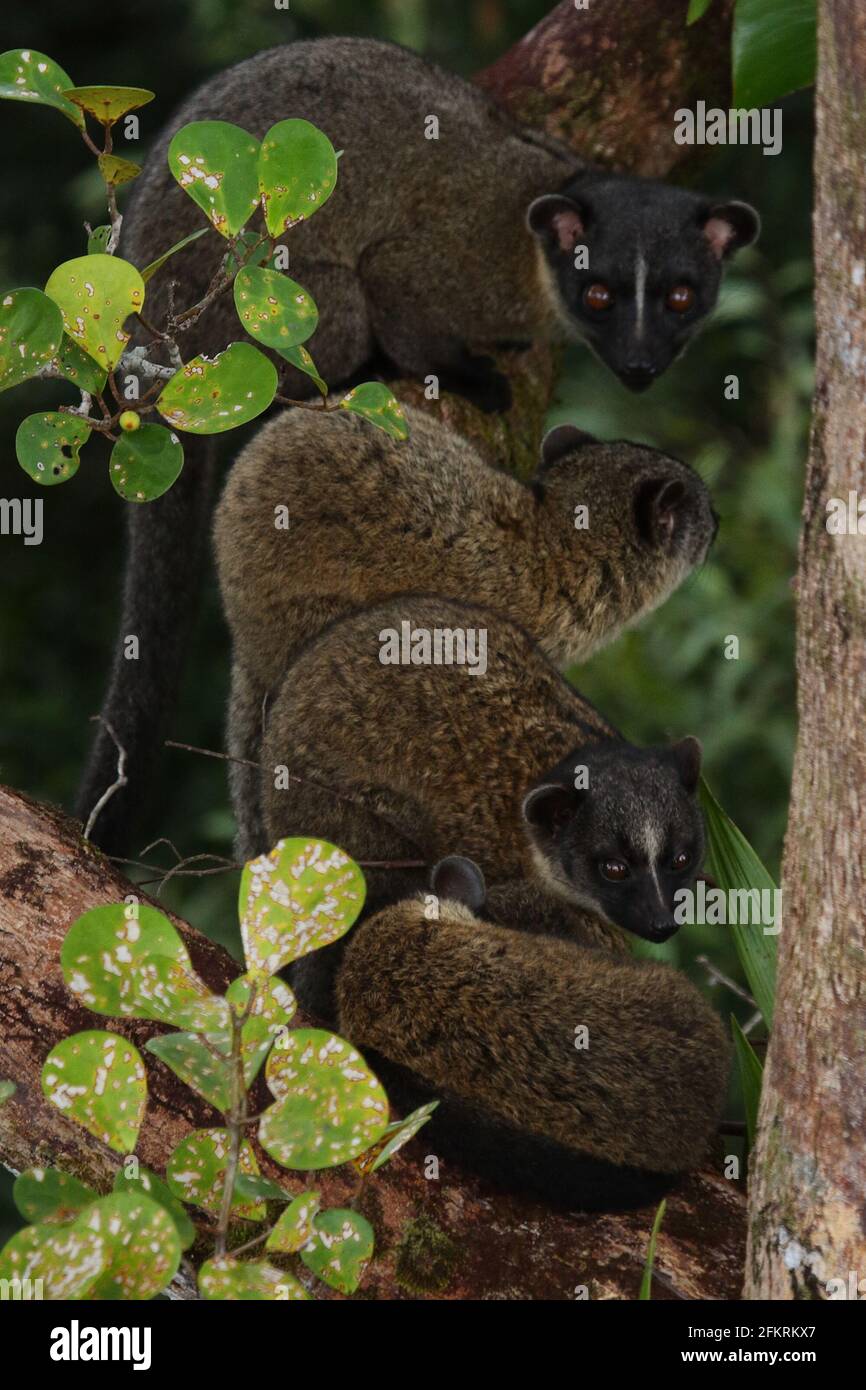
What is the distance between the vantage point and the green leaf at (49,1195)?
7.84ft

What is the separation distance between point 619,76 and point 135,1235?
3.85 meters

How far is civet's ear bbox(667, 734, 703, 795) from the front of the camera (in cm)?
390

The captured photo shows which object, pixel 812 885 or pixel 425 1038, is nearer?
pixel 812 885

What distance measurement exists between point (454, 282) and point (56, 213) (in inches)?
189

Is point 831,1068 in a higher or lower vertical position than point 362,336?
lower

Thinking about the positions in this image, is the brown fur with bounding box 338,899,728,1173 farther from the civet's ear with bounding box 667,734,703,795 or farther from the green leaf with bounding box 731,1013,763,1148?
the civet's ear with bounding box 667,734,703,795

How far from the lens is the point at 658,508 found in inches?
173

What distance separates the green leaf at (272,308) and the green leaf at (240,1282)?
145cm

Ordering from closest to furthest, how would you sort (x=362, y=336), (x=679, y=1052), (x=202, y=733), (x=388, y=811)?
(x=679, y=1052) < (x=388, y=811) < (x=362, y=336) < (x=202, y=733)

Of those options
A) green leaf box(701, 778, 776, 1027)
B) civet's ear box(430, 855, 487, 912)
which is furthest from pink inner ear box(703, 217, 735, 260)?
civet's ear box(430, 855, 487, 912)

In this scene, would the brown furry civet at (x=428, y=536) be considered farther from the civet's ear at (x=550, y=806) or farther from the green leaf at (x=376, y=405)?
the green leaf at (x=376, y=405)

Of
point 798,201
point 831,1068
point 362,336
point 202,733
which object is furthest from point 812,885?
point 798,201

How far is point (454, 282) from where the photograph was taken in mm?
4840
